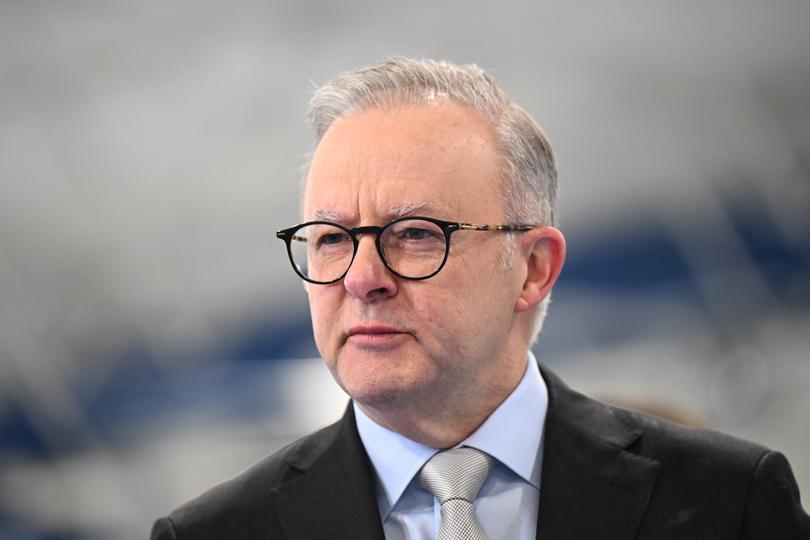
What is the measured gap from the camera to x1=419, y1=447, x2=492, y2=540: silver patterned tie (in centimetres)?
181

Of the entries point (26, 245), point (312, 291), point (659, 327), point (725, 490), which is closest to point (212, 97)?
point (26, 245)

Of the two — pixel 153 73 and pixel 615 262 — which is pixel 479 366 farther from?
pixel 153 73

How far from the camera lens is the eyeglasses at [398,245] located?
71.1 inches

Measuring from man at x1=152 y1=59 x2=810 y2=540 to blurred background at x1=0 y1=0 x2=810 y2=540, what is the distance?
176 centimetres

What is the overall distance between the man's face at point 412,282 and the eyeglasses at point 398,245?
17mm

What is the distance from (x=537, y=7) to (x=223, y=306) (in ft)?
5.83

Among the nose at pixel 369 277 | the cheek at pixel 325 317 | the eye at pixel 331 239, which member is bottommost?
the cheek at pixel 325 317

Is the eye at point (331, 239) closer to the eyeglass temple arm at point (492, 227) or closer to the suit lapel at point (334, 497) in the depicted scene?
the eyeglass temple arm at point (492, 227)

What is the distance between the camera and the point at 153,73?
4035 millimetres

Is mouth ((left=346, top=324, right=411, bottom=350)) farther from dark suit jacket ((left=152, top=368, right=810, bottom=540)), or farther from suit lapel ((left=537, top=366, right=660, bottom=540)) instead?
suit lapel ((left=537, top=366, right=660, bottom=540))

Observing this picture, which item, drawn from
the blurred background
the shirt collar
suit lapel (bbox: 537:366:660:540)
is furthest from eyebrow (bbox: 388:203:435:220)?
the blurred background

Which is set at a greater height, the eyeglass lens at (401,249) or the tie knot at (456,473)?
the eyeglass lens at (401,249)

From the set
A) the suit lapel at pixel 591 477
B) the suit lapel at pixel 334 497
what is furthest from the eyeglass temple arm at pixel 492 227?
the suit lapel at pixel 334 497

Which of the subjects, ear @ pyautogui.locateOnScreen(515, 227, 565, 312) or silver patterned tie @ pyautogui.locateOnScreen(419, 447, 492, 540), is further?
ear @ pyautogui.locateOnScreen(515, 227, 565, 312)
